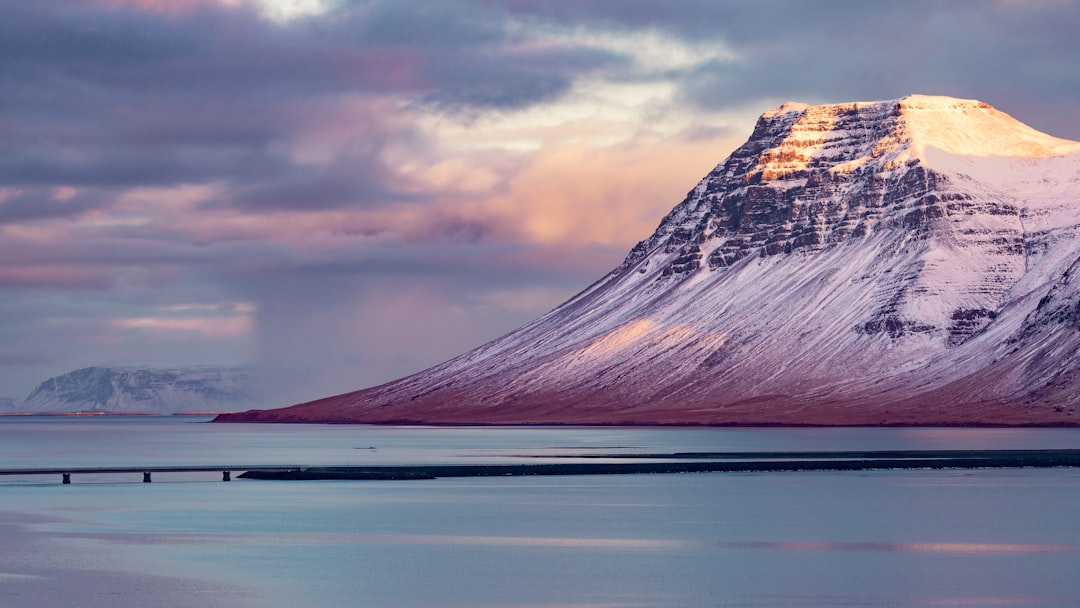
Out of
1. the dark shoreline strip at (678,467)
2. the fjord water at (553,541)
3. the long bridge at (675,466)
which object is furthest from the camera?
the dark shoreline strip at (678,467)

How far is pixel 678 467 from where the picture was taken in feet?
451

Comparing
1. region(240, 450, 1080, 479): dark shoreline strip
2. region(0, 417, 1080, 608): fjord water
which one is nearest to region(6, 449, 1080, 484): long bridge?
region(240, 450, 1080, 479): dark shoreline strip

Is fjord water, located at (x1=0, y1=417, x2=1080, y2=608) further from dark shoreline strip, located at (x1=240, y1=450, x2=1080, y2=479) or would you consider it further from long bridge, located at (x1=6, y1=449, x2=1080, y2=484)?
dark shoreline strip, located at (x1=240, y1=450, x2=1080, y2=479)

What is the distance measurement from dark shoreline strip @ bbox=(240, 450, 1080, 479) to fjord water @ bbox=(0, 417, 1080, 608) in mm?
4193

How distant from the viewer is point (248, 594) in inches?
2411

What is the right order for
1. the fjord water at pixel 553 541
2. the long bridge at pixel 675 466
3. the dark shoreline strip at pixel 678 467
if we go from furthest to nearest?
the dark shoreline strip at pixel 678 467
the long bridge at pixel 675 466
the fjord water at pixel 553 541

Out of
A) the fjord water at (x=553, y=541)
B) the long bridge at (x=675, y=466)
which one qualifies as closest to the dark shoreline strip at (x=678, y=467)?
the long bridge at (x=675, y=466)

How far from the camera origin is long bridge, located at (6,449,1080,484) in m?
131

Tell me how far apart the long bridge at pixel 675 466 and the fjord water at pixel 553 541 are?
372 centimetres

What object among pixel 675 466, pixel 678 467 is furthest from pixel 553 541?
pixel 675 466

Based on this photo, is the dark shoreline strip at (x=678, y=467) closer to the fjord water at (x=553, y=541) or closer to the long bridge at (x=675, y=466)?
the long bridge at (x=675, y=466)

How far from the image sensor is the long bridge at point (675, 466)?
131 meters

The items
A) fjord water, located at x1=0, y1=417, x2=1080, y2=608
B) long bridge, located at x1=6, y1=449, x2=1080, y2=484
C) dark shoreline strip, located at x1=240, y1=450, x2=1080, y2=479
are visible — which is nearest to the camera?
fjord water, located at x1=0, y1=417, x2=1080, y2=608

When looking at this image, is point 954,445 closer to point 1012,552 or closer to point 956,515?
point 956,515
